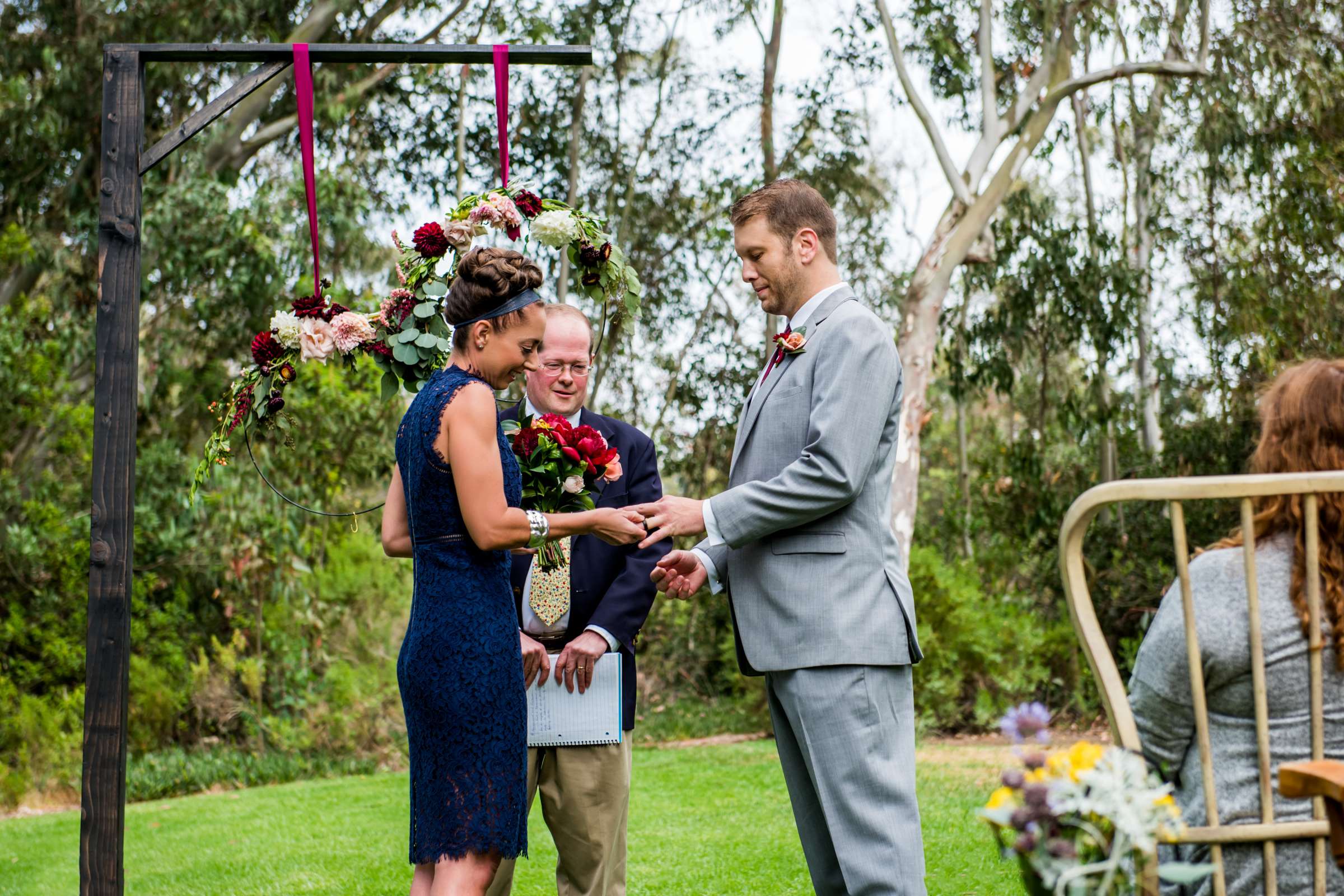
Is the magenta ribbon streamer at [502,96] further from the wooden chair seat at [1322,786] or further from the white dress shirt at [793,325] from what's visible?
the wooden chair seat at [1322,786]

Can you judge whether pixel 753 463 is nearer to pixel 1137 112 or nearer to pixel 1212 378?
pixel 1212 378

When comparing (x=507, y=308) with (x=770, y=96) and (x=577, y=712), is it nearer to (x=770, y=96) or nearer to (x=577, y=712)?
(x=577, y=712)

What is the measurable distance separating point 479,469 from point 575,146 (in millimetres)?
12753

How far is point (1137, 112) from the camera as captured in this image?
14.3m

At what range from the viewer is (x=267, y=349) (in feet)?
11.2

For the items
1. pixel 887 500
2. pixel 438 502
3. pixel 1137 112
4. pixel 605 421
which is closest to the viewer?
pixel 438 502

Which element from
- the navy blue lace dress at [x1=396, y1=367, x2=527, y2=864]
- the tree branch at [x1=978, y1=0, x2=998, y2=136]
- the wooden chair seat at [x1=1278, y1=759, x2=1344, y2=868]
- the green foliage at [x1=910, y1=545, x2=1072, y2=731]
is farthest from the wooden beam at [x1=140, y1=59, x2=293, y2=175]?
the tree branch at [x1=978, y1=0, x2=998, y2=136]

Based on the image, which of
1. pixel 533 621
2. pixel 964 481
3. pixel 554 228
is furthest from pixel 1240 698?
pixel 964 481

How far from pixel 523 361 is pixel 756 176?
1237cm

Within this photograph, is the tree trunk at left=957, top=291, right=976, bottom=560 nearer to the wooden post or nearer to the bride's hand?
the wooden post

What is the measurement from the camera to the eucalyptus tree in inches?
428

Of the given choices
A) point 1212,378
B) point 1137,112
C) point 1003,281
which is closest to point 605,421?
point 1003,281

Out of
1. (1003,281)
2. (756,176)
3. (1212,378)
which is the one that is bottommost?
(1212,378)

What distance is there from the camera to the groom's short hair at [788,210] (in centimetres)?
293
